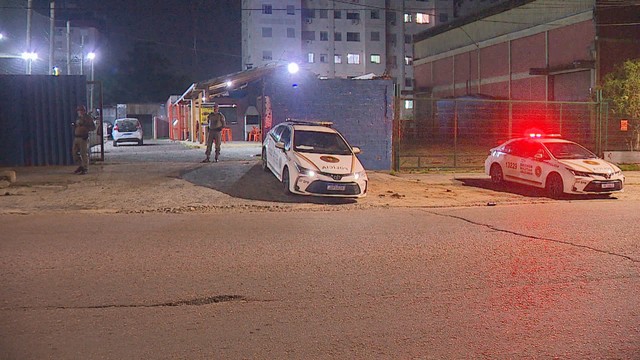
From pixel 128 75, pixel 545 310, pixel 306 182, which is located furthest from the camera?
pixel 128 75

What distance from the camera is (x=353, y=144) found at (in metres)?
21.6

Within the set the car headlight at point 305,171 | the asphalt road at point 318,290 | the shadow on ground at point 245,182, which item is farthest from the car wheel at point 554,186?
the car headlight at point 305,171

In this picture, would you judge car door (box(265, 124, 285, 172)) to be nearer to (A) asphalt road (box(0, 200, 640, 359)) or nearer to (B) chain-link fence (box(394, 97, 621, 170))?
(A) asphalt road (box(0, 200, 640, 359))

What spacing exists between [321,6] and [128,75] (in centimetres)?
2683

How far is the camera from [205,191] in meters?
16.3

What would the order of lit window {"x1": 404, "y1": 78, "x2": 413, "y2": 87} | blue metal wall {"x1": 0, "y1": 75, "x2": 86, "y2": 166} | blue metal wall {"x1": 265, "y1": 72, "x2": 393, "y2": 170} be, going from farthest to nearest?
lit window {"x1": 404, "y1": 78, "x2": 413, "y2": 87}, blue metal wall {"x1": 265, "y1": 72, "x2": 393, "y2": 170}, blue metal wall {"x1": 0, "y1": 75, "x2": 86, "y2": 166}

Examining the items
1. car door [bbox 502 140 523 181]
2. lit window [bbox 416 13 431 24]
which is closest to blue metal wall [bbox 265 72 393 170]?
car door [bbox 502 140 523 181]

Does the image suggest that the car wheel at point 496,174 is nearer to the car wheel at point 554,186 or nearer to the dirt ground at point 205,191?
the dirt ground at point 205,191

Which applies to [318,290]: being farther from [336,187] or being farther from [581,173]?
[581,173]

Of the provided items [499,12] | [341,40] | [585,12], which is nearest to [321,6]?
[341,40]

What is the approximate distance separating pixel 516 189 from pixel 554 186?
1893 millimetres

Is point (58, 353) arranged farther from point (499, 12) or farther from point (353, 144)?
point (499, 12)

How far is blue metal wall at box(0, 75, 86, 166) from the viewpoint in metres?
19.9

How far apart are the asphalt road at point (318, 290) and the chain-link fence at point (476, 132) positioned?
11.3m
